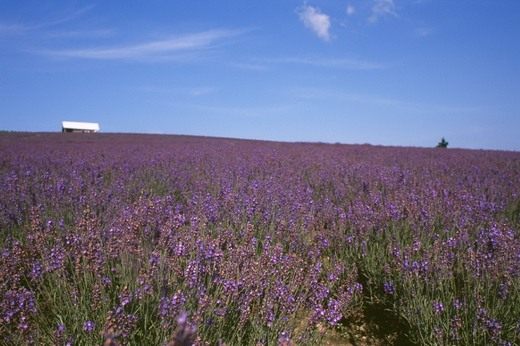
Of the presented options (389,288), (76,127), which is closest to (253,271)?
(389,288)

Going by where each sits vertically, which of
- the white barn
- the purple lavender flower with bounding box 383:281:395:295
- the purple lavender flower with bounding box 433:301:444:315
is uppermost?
the white barn

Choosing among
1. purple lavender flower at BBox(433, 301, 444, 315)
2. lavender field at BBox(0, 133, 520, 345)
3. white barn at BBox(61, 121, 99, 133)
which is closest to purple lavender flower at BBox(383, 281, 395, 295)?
lavender field at BBox(0, 133, 520, 345)

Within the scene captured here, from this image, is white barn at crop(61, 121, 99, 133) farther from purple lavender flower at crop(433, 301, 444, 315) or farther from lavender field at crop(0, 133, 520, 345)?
purple lavender flower at crop(433, 301, 444, 315)

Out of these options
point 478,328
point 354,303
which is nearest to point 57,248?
point 354,303

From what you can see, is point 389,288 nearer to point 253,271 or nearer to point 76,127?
point 253,271

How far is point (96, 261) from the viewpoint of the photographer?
2018 mm

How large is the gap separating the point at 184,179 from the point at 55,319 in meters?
3.49

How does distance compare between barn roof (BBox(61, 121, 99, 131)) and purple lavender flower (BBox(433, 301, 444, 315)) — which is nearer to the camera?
purple lavender flower (BBox(433, 301, 444, 315))

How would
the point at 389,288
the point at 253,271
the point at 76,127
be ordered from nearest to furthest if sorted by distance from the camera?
the point at 253,271, the point at 389,288, the point at 76,127

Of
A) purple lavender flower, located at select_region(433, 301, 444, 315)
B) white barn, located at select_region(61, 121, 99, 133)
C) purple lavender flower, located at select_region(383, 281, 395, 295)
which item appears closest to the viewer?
purple lavender flower, located at select_region(433, 301, 444, 315)

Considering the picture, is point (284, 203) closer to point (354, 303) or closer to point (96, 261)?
point (354, 303)

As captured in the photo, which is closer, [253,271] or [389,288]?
Result: [253,271]

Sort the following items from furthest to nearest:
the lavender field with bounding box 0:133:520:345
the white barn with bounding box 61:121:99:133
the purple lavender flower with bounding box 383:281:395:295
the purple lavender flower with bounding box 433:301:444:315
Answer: the white barn with bounding box 61:121:99:133
the purple lavender flower with bounding box 383:281:395:295
the purple lavender flower with bounding box 433:301:444:315
the lavender field with bounding box 0:133:520:345

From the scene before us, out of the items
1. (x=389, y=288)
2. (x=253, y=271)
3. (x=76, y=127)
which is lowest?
(x=389, y=288)
